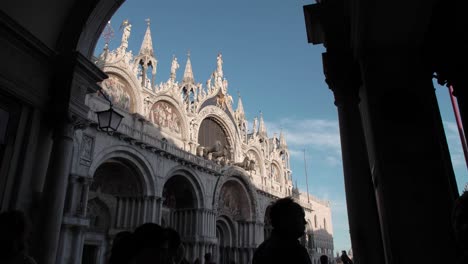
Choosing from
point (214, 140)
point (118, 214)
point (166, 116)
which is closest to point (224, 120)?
point (214, 140)

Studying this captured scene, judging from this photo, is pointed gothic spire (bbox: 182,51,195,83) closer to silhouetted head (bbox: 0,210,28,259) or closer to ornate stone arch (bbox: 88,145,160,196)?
ornate stone arch (bbox: 88,145,160,196)

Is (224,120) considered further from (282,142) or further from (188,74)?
(282,142)

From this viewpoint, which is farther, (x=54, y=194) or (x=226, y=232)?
(x=226, y=232)

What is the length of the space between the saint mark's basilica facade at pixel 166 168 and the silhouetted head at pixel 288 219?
13390 millimetres

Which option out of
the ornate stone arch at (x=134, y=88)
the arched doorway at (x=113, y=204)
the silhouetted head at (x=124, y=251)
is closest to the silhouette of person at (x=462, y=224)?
the silhouetted head at (x=124, y=251)

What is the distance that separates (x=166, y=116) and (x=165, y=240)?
68.2 feet

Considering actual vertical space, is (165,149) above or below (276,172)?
below

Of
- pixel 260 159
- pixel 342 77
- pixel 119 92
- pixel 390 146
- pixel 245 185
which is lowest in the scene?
pixel 390 146

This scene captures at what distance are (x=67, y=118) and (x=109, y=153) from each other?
1115 centimetres

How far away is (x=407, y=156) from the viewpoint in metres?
4.61

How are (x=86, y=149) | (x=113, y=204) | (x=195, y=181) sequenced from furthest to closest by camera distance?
(x=195, y=181) < (x=113, y=204) < (x=86, y=149)

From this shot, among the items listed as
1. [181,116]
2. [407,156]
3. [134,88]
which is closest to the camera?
[407,156]

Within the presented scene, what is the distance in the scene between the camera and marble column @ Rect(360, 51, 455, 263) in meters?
4.21

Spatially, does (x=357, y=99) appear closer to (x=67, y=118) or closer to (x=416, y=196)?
(x=416, y=196)
